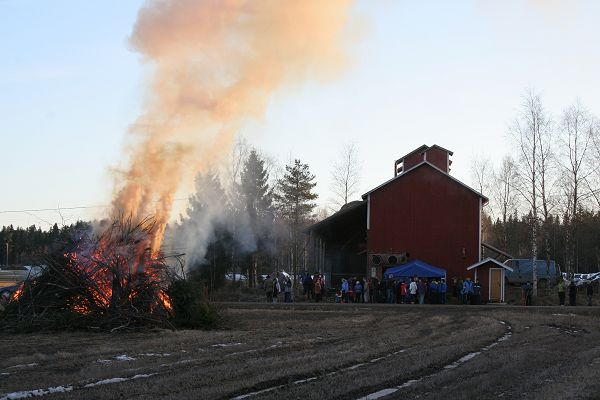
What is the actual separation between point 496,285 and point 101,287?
2601cm

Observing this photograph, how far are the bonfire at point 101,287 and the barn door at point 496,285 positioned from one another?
2343cm

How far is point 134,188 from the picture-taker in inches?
992

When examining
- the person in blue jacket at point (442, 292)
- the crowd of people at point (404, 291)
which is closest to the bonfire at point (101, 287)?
the crowd of people at point (404, 291)

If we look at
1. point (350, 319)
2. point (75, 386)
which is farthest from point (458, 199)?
point (75, 386)

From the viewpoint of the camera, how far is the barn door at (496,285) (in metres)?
41.0

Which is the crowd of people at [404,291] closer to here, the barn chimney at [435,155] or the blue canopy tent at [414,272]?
the blue canopy tent at [414,272]

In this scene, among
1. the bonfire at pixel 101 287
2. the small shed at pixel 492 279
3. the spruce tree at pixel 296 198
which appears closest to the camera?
the bonfire at pixel 101 287

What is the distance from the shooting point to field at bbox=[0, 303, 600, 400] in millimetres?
Answer: 10242

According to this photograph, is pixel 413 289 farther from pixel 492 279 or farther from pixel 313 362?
pixel 313 362

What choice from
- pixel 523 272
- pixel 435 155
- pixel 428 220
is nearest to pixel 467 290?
pixel 428 220

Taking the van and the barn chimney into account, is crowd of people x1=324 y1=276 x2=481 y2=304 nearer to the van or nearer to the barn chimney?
the barn chimney

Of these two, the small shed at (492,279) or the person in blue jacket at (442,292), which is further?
the small shed at (492,279)

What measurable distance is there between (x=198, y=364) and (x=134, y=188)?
13223 millimetres

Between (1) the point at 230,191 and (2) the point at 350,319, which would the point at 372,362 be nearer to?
(2) the point at 350,319
